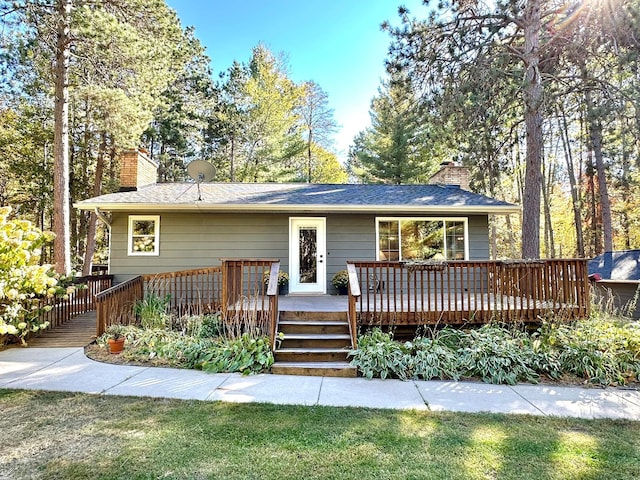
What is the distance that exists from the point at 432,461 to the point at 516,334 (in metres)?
3.71

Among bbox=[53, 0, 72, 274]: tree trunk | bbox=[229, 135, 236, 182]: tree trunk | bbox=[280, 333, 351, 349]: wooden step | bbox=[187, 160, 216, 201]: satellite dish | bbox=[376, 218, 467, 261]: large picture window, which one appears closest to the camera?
bbox=[280, 333, 351, 349]: wooden step

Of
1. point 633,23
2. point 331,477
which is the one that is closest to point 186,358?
point 331,477

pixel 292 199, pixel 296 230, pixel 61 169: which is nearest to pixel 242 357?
pixel 296 230

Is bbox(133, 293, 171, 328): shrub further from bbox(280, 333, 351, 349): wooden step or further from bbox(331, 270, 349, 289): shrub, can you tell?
bbox(331, 270, 349, 289): shrub

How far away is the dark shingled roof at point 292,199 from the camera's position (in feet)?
25.8

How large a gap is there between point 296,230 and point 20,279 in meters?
5.33

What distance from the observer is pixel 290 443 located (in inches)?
112

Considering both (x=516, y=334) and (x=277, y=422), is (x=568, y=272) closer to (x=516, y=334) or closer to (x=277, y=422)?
(x=516, y=334)

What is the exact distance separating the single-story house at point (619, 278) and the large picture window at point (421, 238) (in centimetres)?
316

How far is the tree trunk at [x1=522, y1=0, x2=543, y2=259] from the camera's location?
7.88 m

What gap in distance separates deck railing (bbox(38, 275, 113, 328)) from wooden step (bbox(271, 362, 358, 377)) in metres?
4.61

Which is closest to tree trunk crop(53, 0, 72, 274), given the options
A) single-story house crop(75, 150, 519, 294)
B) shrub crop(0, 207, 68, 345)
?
single-story house crop(75, 150, 519, 294)

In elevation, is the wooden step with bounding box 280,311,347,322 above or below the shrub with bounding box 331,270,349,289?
below

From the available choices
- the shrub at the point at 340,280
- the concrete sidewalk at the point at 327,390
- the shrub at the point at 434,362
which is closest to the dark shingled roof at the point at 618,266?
the concrete sidewalk at the point at 327,390
